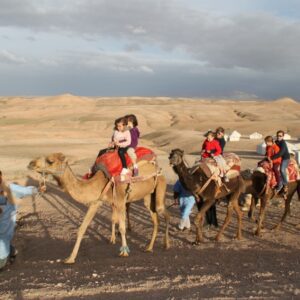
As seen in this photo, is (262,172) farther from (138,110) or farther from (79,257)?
(138,110)

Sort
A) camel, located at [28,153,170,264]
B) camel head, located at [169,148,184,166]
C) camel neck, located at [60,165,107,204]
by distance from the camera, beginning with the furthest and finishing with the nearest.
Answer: camel head, located at [169,148,184,166], camel neck, located at [60,165,107,204], camel, located at [28,153,170,264]

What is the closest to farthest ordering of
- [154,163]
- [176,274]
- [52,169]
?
[176,274]
[52,169]
[154,163]

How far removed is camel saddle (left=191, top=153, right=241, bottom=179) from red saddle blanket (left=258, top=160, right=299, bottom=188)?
108cm

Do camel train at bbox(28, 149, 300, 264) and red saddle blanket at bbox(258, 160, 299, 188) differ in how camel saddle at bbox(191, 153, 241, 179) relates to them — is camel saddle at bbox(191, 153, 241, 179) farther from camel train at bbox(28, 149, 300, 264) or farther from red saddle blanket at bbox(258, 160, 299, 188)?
red saddle blanket at bbox(258, 160, 299, 188)

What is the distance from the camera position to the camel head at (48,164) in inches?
299

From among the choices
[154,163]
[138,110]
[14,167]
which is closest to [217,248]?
[154,163]

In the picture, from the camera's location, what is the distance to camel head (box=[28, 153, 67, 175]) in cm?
760

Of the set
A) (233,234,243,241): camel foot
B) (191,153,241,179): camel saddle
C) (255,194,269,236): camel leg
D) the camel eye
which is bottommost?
(233,234,243,241): camel foot

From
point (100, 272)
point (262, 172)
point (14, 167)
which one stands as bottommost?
point (14, 167)

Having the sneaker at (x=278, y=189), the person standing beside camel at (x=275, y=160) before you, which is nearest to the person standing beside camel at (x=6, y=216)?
the person standing beside camel at (x=275, y=160)

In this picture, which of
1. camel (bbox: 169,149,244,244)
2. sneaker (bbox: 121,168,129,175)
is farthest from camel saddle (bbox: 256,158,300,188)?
sneaker (bbox: 121,168,129,175)

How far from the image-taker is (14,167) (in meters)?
26.7

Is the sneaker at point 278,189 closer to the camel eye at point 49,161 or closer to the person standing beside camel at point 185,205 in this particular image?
the person standing beside camel at point 185,205

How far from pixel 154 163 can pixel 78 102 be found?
365 feet
